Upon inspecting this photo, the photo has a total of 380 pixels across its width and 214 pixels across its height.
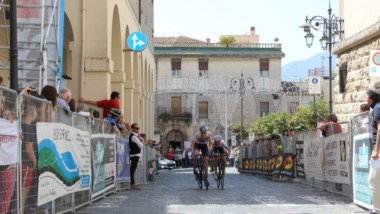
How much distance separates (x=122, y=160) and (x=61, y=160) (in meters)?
7.72

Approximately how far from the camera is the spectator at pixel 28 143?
9.35m

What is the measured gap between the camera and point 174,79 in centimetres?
7594

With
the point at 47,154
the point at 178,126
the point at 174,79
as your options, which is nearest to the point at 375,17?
the point at 47,154

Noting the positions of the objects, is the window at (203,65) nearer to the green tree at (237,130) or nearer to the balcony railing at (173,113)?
the balcony railing at (173,113)

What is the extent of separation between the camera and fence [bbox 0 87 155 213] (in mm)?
8648

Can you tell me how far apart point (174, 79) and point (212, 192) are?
57401mm

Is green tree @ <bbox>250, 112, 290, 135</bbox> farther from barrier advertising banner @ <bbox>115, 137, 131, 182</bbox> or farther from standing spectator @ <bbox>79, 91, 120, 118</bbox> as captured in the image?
standing spectator @ <bbox>79, 91, 120, 118</bbox>

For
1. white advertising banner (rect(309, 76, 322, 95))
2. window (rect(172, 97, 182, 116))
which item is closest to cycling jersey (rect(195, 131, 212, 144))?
white advertising banner (rect(309, 76, 322, 95))

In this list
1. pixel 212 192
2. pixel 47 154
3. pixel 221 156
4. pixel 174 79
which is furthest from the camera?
pixel 174 79

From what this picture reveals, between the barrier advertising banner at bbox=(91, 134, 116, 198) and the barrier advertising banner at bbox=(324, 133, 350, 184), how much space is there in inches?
187

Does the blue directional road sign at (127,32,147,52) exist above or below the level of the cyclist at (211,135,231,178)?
above

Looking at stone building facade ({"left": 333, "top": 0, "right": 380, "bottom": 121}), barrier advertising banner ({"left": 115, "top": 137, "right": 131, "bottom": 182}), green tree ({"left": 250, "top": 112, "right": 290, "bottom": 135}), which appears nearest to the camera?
barrier advertising banner ({"left": 115, "top": 137, "right": 131, "bottom": 182})

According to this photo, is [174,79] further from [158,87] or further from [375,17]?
[375,17]

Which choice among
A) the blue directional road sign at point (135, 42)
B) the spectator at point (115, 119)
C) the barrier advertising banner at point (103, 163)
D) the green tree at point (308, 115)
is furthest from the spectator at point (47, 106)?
the green tree at point (308, 115)
